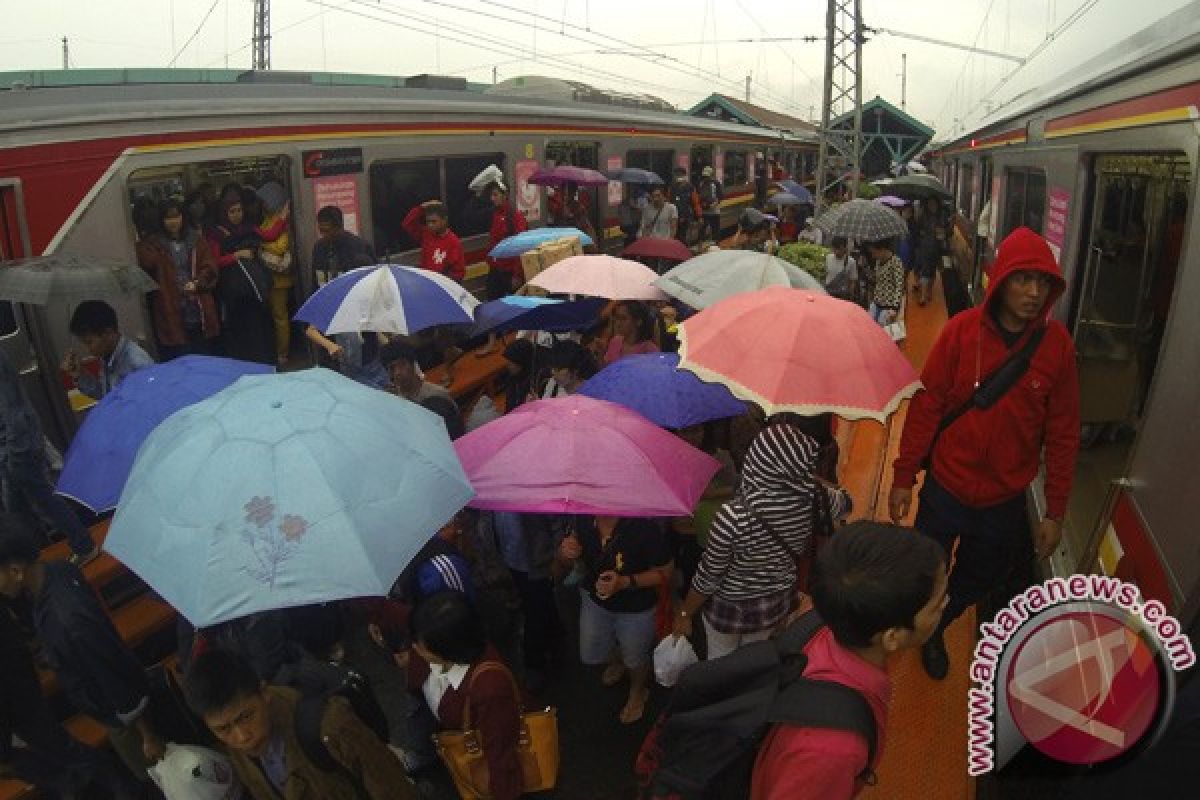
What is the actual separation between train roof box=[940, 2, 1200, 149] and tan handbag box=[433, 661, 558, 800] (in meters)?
2.99

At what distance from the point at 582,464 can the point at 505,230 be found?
5.65 m

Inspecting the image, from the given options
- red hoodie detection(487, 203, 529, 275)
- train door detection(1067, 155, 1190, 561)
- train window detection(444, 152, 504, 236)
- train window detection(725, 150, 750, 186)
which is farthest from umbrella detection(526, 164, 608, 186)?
train window detection(725, 150, 750, 186)

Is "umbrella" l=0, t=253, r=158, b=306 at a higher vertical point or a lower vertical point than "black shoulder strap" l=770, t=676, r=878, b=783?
higher

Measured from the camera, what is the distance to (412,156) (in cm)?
722

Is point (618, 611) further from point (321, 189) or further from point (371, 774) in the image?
point (321, 189)

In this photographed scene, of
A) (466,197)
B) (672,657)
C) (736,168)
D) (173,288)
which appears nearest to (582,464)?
(672,657)

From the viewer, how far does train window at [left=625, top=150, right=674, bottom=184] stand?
12756 mm

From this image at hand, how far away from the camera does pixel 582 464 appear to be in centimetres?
287

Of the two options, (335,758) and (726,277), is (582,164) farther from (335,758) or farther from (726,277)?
(335,758)

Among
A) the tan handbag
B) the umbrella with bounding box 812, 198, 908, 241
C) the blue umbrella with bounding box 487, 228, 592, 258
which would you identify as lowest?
the tan handbag

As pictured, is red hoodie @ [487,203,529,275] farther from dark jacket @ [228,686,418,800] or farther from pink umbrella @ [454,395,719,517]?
dark jacket @ [228,686,418,800]

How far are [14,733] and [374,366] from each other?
8.79 ft

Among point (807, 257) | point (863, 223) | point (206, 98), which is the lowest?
point (807, 257)

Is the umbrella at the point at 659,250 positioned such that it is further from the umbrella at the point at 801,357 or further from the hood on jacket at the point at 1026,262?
the hood on jacket at the point at 1026,262
